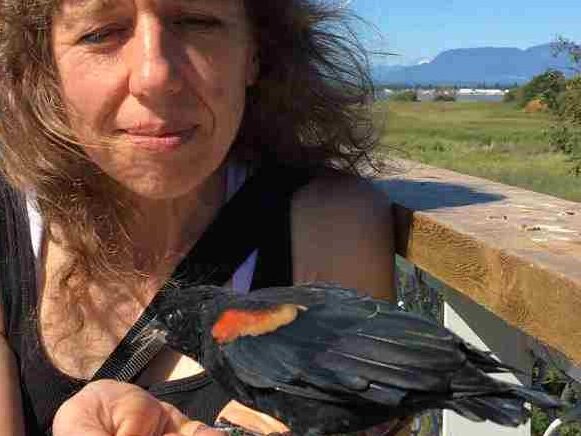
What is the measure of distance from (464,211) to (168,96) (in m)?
0.57

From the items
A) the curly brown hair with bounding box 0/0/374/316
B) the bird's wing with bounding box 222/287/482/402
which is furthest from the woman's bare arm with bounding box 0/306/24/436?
the bird's wing with bounding box 222/287/482/402

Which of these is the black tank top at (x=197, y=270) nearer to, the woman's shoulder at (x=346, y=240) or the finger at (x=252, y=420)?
the woman's shoulder at (x=346, y=240)

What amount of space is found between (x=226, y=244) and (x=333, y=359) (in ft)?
2.70

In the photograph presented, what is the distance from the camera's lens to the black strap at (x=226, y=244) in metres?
1.66

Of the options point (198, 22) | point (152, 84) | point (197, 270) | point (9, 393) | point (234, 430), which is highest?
point (198, 22)

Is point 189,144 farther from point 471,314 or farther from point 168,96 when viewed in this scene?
point 471,314

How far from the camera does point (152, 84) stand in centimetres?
150

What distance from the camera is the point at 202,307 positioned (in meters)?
1.12

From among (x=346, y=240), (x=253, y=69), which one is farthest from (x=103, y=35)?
(x=346, y=240)

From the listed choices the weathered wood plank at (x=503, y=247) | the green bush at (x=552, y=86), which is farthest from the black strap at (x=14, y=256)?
the green bush at (x=552, y=86)

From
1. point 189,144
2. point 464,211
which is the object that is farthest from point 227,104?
point 464,211

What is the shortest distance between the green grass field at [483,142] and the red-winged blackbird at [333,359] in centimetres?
115

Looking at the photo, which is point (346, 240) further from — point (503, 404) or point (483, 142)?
point (483, 142)

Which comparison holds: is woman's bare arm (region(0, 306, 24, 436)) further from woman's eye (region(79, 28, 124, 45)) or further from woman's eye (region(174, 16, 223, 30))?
woman's eye (region(174, 16, 223, 30))
